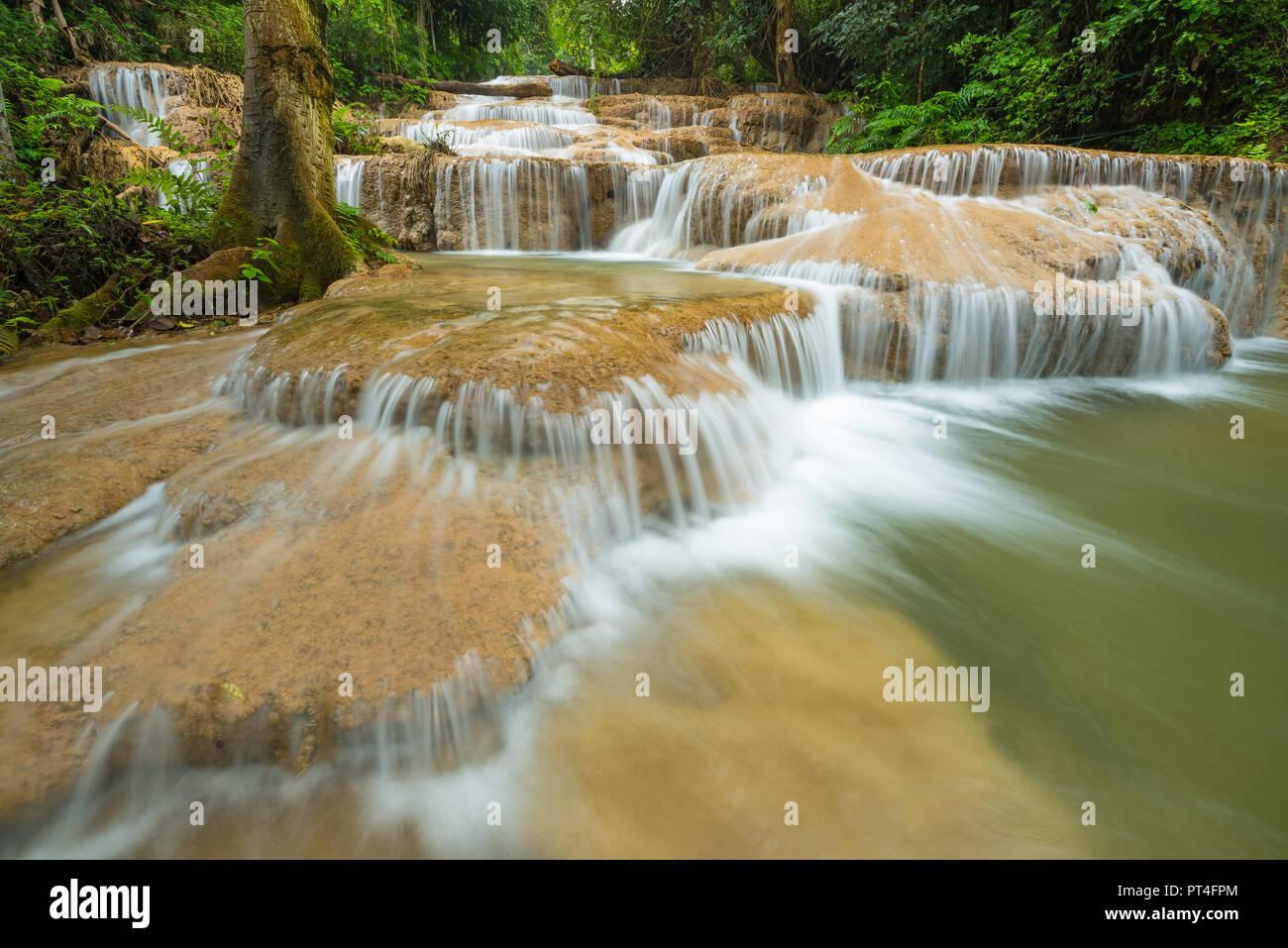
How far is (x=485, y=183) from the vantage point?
957cm

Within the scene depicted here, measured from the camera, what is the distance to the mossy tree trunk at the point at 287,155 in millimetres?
5410

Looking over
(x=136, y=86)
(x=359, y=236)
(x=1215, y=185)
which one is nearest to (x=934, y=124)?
(x=1215, y=185)

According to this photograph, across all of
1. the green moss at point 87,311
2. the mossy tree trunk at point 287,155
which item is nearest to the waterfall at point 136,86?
the mossy tree trunk at point 287,155

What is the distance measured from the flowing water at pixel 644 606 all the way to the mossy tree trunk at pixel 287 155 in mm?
1668

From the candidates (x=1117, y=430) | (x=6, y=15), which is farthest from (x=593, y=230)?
(x=6, y=15)

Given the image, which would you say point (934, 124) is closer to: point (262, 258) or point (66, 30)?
point (262, 258)

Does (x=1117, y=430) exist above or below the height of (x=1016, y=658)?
above

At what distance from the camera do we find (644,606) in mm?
2621

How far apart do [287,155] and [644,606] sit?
19.8ft

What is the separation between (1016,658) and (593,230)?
9.44 meters

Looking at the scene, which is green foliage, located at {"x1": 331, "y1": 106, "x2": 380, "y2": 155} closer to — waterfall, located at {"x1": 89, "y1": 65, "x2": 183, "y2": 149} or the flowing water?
waterfall, located at {"x1": 89, "y1": 65, "x2": 183, "y2": 149}

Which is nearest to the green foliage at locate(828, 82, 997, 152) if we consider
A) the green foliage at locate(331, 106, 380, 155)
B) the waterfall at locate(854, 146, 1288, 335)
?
the waterfall at locate(854, 146, 1288, 335)

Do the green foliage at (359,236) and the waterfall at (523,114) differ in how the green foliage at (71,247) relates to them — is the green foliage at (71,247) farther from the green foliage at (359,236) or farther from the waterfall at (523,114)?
the waterfall at (523,114)
